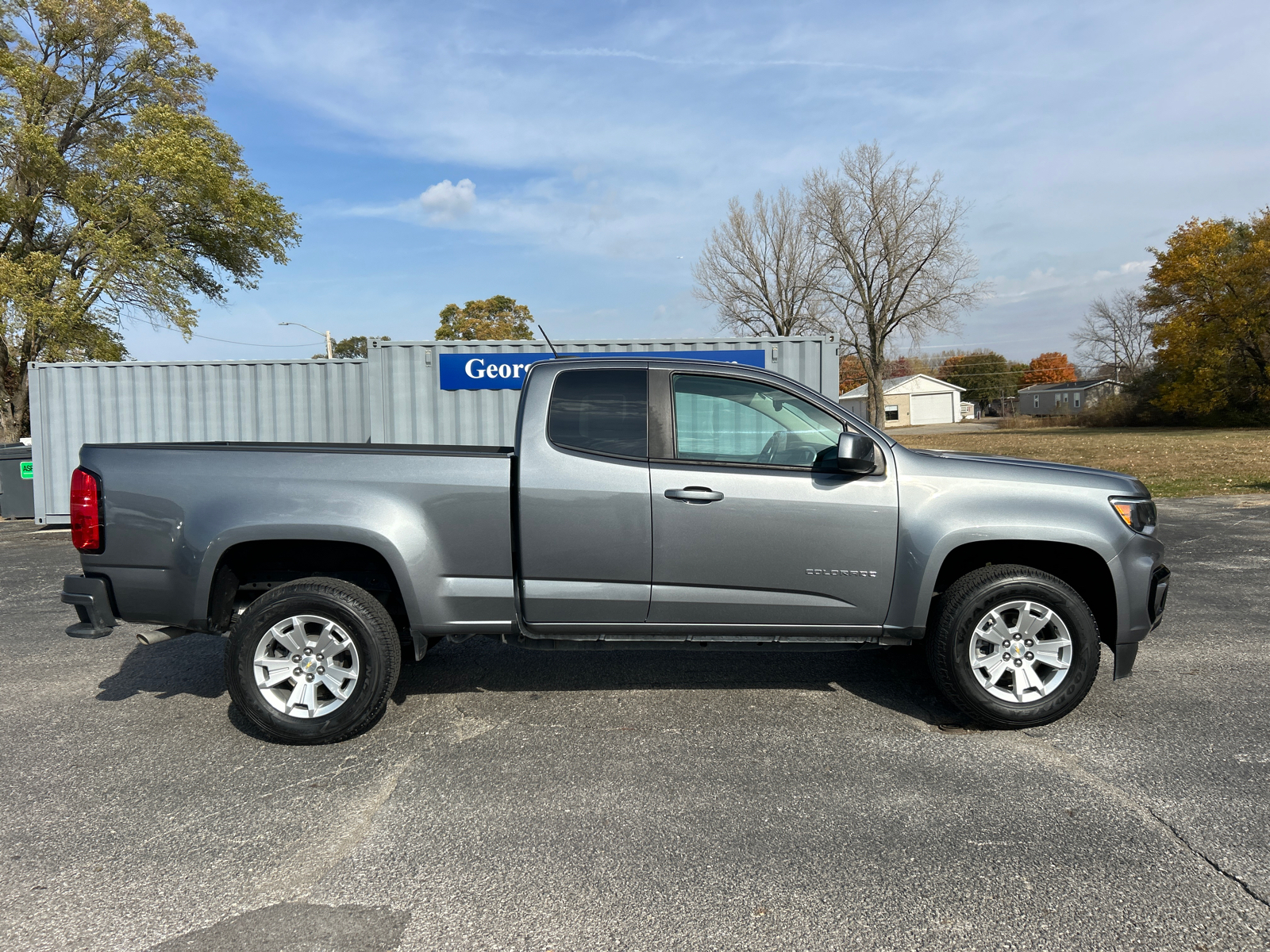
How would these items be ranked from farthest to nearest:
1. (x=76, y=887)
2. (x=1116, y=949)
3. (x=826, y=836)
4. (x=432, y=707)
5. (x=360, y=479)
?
(x=432, y=707) → (x=360, y=479) → (x=826, y=836) → (x=76, y=887) → (x=1116, y=949)

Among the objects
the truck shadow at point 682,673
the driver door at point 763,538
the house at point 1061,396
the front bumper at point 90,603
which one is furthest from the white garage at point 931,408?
the front bumper at point 90,603

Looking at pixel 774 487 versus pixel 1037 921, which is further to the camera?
pixel 774 487

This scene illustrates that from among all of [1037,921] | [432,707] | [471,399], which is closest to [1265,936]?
[1037,921]

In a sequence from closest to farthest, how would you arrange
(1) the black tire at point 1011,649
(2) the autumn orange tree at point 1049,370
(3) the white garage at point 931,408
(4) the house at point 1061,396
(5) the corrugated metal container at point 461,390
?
(1) the black tire at point 1011,649
(5) the corrugated metal container at point 461,390
(4) the house at point 1061,396
(3) the white garage at point 931,408
(2) the autumn orange tree at point 1049,370

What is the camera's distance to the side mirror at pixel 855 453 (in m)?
3.69

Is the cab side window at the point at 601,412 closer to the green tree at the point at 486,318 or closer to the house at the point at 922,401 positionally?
the green tree at the point at 486,318

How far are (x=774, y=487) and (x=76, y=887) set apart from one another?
3.18 meters

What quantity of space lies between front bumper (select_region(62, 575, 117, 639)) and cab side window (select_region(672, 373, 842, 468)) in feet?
9.58

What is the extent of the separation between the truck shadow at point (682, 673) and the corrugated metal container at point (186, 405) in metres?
8.47

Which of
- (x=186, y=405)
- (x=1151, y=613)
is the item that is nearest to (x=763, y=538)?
(x=1151, y=613)

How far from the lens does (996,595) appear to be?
12.5ft

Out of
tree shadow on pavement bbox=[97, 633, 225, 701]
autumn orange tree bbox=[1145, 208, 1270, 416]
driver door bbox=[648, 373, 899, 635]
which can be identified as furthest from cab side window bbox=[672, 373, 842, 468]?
autumn orange tree bbox=[1145, 208, 1270, 416]

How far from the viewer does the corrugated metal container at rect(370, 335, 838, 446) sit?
443 inches

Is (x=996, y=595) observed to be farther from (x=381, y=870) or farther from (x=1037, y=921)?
(x=381, y=870)
